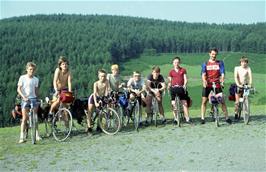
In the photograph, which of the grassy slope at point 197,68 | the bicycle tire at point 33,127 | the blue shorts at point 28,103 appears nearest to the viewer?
the bicycle tire at point 33,127

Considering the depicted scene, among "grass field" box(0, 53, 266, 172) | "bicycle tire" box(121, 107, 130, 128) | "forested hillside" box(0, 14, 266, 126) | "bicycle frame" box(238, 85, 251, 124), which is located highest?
"forested hillside" box(0, 14, 266, 126)

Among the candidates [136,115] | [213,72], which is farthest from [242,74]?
[136,115]

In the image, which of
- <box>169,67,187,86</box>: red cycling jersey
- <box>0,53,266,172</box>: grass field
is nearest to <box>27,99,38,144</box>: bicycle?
<box>0,53,266,172</box>: grass field

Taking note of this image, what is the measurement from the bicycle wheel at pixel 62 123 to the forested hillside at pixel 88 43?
5166cm

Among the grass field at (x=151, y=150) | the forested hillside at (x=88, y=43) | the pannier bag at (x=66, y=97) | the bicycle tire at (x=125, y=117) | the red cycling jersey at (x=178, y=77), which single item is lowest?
the grass field at (x=151, y=150)

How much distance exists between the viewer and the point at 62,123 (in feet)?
34.5

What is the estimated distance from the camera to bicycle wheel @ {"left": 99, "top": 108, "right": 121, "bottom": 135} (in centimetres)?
1086

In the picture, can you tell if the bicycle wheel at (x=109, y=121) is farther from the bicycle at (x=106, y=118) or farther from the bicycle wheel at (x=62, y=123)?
the bicycle wheel at (x=62, y=123)

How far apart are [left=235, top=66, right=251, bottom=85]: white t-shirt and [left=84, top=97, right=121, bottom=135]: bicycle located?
360 cm

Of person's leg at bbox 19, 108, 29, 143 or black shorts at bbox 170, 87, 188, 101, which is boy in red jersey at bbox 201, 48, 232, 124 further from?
person's leg at bbox 19, 108, 29, 143

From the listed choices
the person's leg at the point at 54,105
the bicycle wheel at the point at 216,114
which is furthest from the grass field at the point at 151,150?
the person's leg at the point at 54,105

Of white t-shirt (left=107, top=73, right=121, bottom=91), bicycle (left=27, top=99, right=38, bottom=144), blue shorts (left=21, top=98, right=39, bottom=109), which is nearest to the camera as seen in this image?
bicycle (left=27, top=99, right=38, bottom=144)

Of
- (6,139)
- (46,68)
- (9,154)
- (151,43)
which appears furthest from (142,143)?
(151,43)

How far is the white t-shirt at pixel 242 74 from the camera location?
12.1 m
